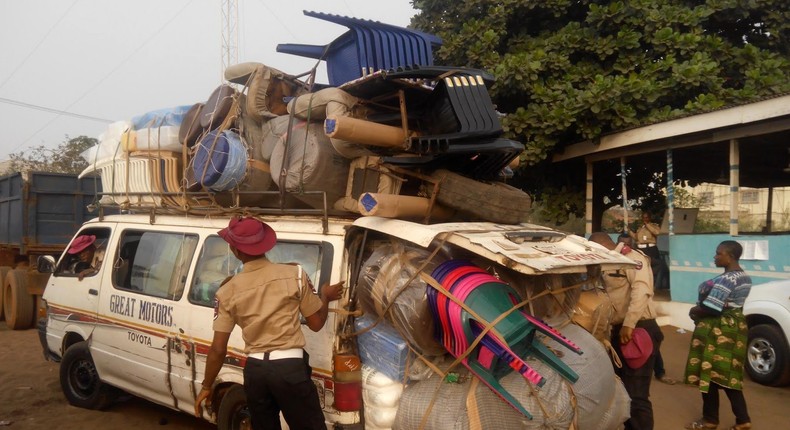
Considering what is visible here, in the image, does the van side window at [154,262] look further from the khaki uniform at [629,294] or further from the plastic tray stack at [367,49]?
the khaki uniform at [629,294]

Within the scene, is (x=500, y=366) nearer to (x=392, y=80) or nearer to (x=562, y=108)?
(x=392, y=80)

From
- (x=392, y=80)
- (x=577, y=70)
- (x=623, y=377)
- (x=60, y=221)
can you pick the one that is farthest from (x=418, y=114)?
(x=60, y=221)

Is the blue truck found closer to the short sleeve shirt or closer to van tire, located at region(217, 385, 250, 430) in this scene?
van tire, located at region(217, 385, 250, 430)

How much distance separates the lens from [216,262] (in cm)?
393

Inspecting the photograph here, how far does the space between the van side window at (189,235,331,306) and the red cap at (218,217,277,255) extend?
0.41 metres

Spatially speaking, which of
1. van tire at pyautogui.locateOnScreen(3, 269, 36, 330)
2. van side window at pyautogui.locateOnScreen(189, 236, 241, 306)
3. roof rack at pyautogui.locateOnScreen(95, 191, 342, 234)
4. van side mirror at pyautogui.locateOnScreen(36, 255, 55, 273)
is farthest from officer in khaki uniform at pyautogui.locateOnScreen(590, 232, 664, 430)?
van tire at pyautogui.locateOnScreen(3, 269, 36, 330)

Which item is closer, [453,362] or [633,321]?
[453,362]

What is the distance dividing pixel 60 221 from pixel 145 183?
651 cm

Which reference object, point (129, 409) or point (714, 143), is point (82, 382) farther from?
point (714, 143)

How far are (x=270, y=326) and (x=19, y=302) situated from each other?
8286mm

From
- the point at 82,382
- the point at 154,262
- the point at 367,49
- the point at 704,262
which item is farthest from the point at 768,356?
the point at 82,382

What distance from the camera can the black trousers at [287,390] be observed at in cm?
296

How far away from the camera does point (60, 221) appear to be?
10.0 m

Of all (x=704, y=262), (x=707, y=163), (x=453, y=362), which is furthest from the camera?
(x=707, y=163)
